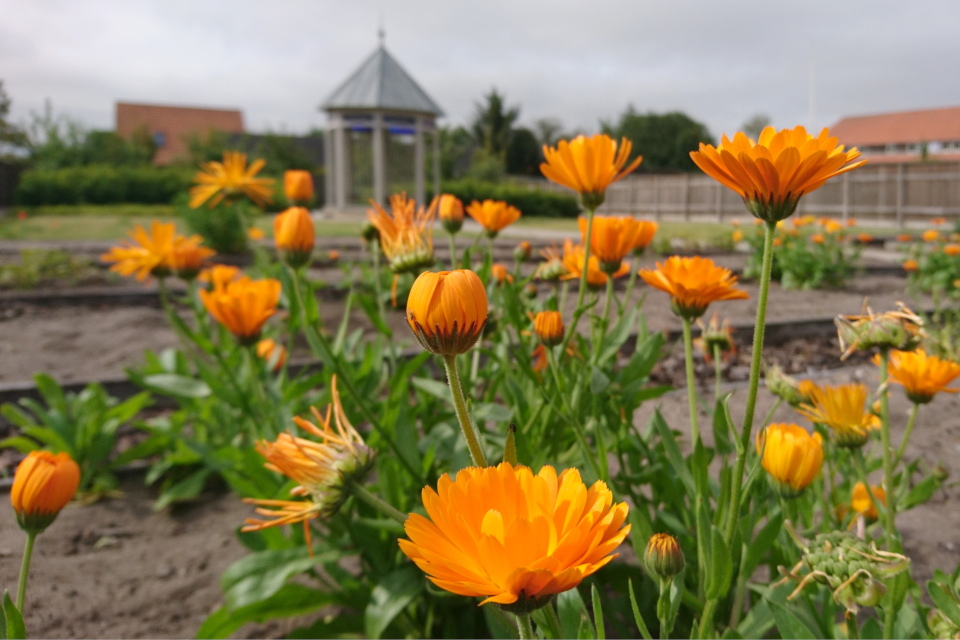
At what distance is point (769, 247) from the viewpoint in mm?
535

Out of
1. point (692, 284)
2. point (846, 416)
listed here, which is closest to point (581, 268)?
point (692, 284)

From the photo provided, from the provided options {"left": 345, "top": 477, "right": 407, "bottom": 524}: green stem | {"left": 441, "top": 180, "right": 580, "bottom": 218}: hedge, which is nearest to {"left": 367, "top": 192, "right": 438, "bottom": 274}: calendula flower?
{"left": 345, "top": 477, "right": 407, "bottom": 524}: green stem

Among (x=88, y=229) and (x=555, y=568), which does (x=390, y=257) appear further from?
(x=88, y=229)

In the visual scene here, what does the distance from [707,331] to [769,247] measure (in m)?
0.75

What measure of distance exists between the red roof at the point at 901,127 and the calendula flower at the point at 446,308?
24392 mm

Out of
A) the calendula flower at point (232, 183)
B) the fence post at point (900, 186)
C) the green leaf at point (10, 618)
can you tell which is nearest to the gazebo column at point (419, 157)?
the fence post at point (900, 186)

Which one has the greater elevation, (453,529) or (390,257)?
(390,257)

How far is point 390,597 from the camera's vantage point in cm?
108

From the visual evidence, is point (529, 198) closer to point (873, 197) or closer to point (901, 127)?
point (873, 197)

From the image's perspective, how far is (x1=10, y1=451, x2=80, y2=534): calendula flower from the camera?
0.74m

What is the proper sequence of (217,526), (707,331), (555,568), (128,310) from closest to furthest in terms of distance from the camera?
(555,568) → (707,331) → (217,526) → (128,310)

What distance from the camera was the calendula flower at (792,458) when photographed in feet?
2.61

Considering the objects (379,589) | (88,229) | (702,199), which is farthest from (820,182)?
(702,199)

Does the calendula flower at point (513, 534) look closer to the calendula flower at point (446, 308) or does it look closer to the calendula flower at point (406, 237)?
the calendula flower at point (446, 308)
